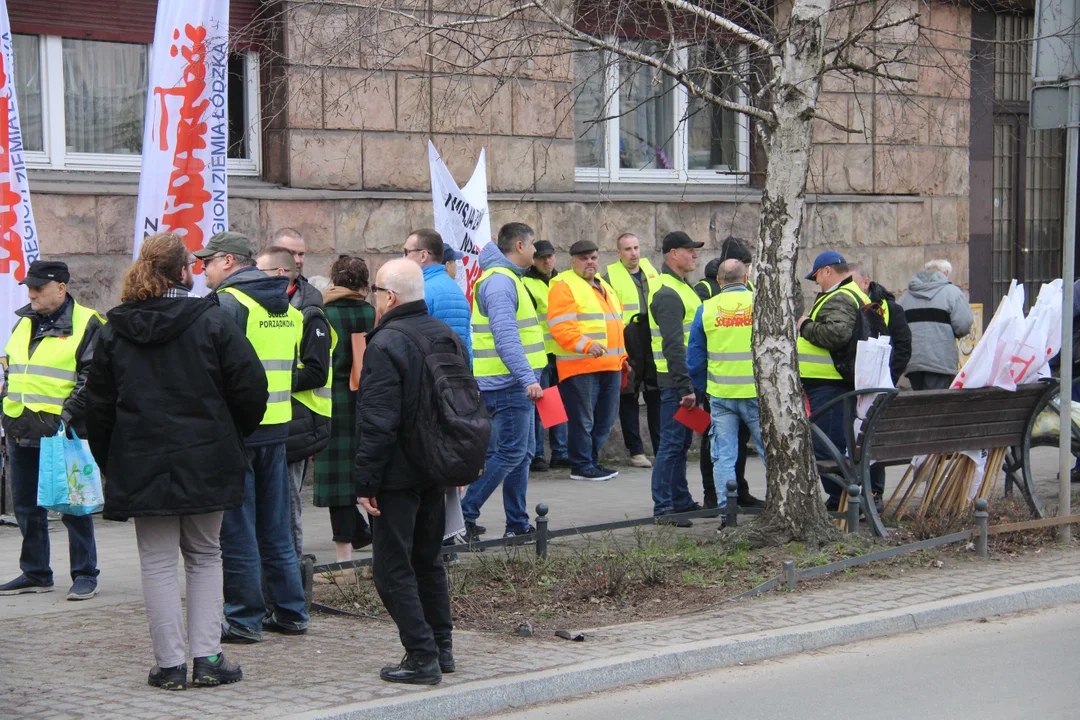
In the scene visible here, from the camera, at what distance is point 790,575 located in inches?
301

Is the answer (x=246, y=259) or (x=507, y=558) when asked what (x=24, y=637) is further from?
(x=507, y=558)

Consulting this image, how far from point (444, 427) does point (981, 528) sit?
416 cm

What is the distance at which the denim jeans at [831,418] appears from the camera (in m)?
9.95

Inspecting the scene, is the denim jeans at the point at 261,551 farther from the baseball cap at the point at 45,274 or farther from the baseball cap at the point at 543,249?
the baseball cap at the point at 543,249

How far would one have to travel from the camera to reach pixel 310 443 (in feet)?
24.1

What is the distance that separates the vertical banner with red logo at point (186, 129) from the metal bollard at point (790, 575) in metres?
4.26

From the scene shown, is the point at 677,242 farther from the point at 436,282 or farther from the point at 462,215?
the point at 436,282

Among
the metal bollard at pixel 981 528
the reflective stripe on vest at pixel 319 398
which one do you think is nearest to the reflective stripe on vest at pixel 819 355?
the metal bollard at pixel 981 528

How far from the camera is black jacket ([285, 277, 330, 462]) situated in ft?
23.4

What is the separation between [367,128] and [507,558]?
559 cm

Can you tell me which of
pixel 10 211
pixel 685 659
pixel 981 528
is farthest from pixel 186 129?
pixel 981 528

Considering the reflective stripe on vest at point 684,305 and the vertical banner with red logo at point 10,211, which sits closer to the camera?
the vertical banner with red logo at point 10,211

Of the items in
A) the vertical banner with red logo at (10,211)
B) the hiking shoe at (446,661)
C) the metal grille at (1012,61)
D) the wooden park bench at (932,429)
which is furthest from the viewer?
the metal grille at (1012,61)

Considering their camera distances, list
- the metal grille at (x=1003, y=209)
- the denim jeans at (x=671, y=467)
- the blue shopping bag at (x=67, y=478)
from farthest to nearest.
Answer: the metal grille at (x=1003, y=209) → the denim jeans at (x=671, y=467) → the blue shopping bag at (x=67, y=478)
